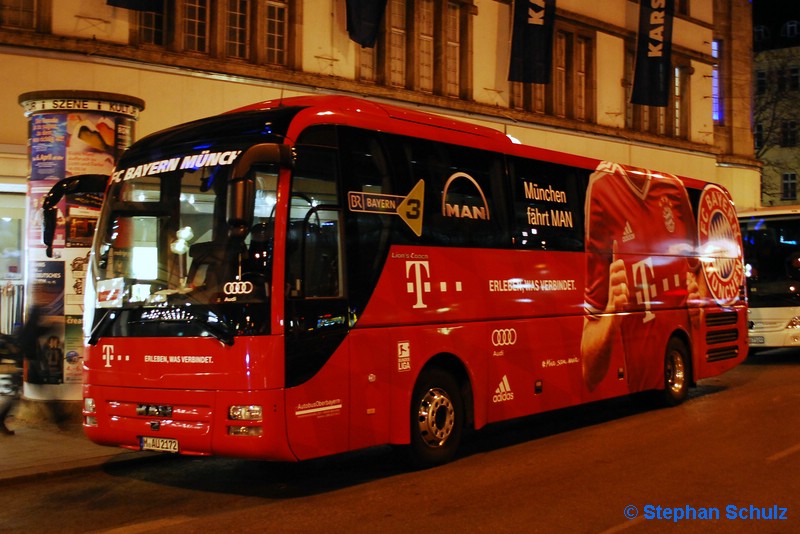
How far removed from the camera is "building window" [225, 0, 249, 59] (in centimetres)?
2028

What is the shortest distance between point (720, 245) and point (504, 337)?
708 centimetres

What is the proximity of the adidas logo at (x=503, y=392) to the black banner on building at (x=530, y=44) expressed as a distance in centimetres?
1613

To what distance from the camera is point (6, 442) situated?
36.2ft

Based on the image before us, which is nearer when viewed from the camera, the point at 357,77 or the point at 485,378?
the point at 485,378

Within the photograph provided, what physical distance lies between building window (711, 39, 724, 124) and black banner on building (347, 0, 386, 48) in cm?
2092

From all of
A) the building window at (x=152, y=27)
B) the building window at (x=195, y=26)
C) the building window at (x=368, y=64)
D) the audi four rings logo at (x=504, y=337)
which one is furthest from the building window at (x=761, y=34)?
the audi four rings logo at (x=504, y=337)

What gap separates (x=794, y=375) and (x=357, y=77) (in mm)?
11928

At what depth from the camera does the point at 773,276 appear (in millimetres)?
20250

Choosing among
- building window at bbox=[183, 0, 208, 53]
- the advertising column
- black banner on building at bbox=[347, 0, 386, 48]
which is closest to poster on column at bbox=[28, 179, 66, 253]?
the advertising column

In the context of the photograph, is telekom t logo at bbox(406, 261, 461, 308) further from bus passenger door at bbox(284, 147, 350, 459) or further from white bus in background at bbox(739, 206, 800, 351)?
white bus in background at bbox(739, 206, 800, 351)

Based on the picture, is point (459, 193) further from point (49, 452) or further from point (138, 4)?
point (138, 4)

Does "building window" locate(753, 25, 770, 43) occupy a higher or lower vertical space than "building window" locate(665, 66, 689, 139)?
higher

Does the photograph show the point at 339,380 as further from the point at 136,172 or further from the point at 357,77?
the point at 357,77

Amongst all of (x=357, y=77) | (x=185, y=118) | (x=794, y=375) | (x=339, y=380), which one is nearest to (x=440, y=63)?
(x=357, y=77)
